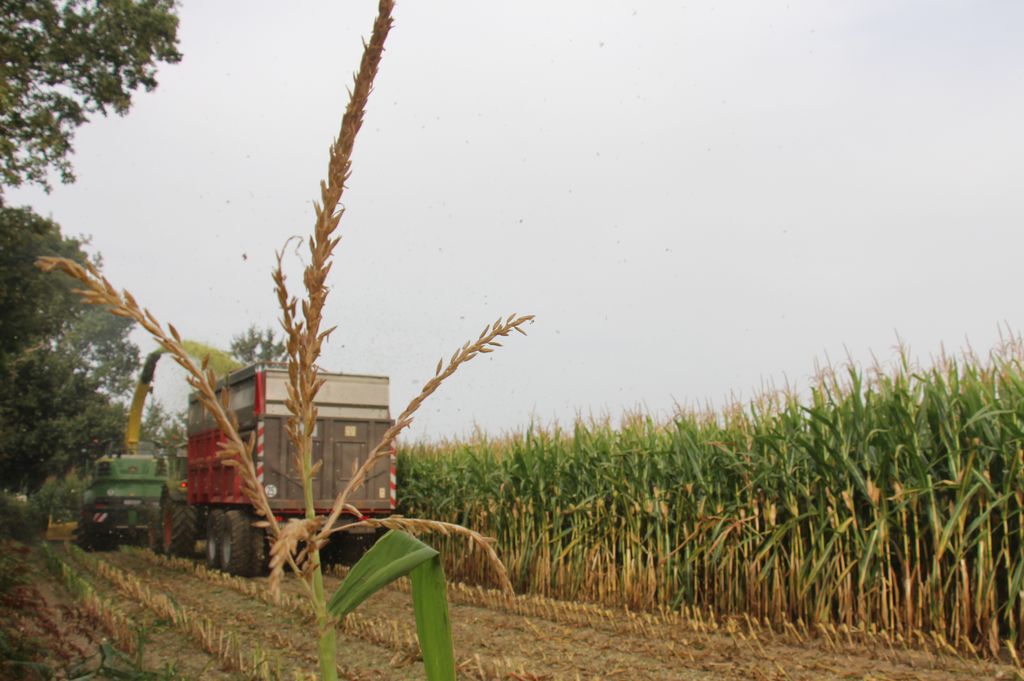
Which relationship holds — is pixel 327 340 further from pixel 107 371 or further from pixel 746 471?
pixel 107 371

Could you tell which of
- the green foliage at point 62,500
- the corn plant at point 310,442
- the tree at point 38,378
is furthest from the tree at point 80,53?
the green foliage at point 62,500

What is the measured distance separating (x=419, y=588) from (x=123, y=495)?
70.2 ft

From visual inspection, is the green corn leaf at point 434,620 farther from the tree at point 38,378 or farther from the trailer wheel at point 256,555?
the tree at point 38,378

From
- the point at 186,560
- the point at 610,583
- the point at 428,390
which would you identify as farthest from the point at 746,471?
the point at 186,560

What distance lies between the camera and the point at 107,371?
58188 millimetres

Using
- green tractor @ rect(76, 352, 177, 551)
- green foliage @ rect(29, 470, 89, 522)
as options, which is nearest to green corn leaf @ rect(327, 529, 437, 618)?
green tractor @ rect(76, 352, 177, 551)

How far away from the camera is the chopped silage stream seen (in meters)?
6.46

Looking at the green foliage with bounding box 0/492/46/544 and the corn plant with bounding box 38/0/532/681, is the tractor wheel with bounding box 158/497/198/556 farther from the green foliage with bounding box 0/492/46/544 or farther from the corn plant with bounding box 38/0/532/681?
the corn plant with bounding box 38/0/532/681

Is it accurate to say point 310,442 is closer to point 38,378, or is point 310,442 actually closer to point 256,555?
point 256,555

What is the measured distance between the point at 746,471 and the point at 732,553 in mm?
818

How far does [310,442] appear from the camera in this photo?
121 cm

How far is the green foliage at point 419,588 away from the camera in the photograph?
50.1 inches

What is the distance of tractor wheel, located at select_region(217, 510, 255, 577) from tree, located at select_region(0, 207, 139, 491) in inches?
183

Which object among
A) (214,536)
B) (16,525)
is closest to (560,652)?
(214,536)
